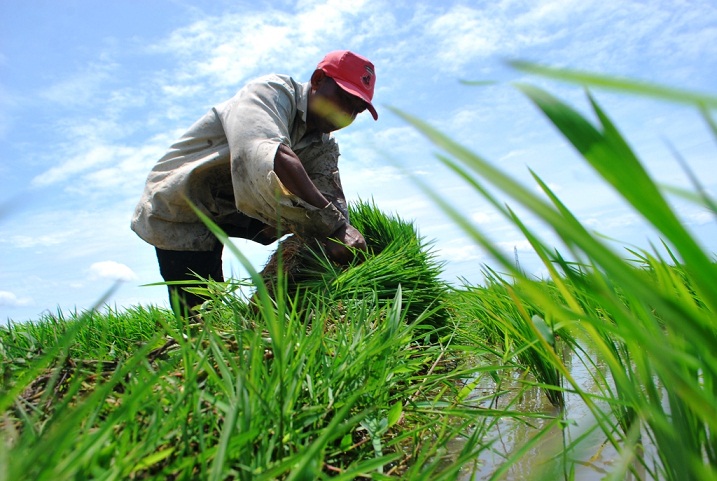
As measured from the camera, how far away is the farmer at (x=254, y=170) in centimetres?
250

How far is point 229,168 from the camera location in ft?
10.4

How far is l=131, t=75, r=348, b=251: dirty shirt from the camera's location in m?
2.59

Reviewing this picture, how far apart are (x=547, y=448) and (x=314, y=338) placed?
0.61 metres

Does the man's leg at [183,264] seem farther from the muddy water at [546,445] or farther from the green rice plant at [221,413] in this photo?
the muddy water at [546,445]

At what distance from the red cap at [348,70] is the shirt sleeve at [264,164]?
358 mm

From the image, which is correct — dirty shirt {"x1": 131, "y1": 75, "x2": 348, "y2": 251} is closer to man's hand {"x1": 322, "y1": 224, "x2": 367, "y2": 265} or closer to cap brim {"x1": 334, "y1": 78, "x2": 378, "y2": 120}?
man's hand {"x1": 322, "y1": 224, "x2": 367, "y2": 265}

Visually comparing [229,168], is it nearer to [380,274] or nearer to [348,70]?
[348,70]

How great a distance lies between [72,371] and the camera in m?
1.23

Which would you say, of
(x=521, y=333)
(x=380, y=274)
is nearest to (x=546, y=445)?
(x=521, y=333)

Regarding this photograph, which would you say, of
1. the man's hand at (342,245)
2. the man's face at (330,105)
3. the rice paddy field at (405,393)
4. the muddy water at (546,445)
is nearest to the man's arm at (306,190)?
the man's hand at (342,245)

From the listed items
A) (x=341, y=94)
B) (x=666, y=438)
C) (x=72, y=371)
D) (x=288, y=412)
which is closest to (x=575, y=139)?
(x=666, y=438)

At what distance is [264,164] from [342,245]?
20.8 inches

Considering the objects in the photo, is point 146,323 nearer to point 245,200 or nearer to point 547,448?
point 245,200

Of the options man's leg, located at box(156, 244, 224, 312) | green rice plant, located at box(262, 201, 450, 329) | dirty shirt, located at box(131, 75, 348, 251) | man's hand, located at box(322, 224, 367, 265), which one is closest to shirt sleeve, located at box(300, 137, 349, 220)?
dirty shirt, located at box(131, 75, 348, 251)
